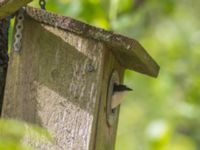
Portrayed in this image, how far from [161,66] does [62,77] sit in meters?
4.06

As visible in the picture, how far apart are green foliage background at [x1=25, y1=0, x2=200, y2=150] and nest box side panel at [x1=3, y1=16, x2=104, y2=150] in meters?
1.35

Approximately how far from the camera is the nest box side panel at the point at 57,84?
2.78 m

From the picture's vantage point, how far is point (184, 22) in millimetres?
9281

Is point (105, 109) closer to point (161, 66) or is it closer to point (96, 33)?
point (96, 33)

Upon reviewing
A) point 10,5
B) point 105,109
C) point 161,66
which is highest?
point 161,66

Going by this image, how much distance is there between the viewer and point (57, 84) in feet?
9.18

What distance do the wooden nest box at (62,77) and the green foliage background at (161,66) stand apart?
1343mm

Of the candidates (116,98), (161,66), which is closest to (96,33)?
(116,98)

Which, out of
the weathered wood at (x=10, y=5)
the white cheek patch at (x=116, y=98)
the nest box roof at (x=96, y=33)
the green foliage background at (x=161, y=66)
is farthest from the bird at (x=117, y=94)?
the green foliage background at (x=161, y=66)

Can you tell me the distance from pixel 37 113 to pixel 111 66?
306 millimetres

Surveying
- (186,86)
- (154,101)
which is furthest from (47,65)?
(154,101)

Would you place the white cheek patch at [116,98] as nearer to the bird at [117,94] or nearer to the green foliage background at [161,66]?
the bird at [117,94]

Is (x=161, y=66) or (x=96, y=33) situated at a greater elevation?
(x=161, y=66)

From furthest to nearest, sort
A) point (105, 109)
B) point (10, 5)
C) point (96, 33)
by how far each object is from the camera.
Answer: point (105, 109), point (96, 33), point (10, 5)
